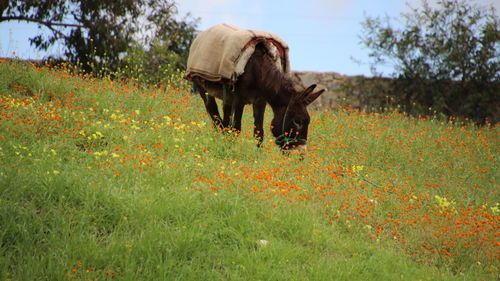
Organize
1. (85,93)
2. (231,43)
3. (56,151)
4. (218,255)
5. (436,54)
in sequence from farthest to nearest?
(436,54), (85,93), (231,43), (56,151), (218,255)

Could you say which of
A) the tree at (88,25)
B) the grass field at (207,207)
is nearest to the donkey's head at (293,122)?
the grass field at (207,207)

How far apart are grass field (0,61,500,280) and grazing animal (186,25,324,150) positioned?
0.35 metres

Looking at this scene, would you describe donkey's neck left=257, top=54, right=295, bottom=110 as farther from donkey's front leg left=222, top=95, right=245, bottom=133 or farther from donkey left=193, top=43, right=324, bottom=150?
donkey's front leg left=222, top=95, right=245, bottom=133

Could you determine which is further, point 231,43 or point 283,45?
point 283,45

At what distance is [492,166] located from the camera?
986 centimetres

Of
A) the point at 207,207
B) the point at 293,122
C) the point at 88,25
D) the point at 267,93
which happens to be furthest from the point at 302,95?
the point at 88,25

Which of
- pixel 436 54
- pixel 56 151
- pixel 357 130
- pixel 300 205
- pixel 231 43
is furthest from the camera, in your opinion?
pixel 436 54

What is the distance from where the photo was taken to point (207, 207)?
5.28 meters

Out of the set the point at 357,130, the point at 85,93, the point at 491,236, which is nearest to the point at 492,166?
the point at 357,130

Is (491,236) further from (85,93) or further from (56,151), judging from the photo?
(85,93)

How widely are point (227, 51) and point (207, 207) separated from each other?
115 inches

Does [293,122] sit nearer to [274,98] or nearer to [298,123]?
[298,123]

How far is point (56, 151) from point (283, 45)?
381cm

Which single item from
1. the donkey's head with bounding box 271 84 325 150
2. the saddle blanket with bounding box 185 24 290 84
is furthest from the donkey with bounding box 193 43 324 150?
the saddle blanket with bounding box 185 24 290 84
